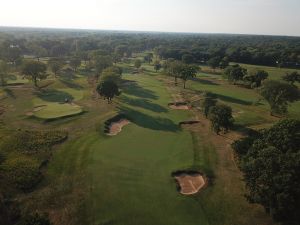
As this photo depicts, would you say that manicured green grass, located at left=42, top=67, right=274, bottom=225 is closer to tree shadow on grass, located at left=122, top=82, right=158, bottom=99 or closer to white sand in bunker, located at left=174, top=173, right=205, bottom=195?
white sand in bunker, located at left=174, top=173, right=205, bottom=195

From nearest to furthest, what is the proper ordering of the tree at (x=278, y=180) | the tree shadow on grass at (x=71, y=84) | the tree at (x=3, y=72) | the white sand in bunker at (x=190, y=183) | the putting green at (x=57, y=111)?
the tree at (x=278, y=180) < the white sand in bunker at (x=190, y=183) < the putting green at (x=57, y=111) < the tree at (x=3, y=72) < the tree shadow on grass at (x=71, y=84)

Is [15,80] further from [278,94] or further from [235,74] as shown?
[278,94]

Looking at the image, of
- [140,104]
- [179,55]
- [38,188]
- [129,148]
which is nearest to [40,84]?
[140,104]

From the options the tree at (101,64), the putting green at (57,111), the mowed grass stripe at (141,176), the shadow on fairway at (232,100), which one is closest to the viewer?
the mowed grass stripe at (141,176)

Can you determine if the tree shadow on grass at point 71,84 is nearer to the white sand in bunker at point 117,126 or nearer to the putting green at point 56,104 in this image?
the putting green at point 56,104

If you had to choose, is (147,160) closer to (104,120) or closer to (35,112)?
(104,120)

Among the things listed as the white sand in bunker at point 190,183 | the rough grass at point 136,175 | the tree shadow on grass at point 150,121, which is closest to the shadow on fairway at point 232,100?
the rough grass at point 136,175
